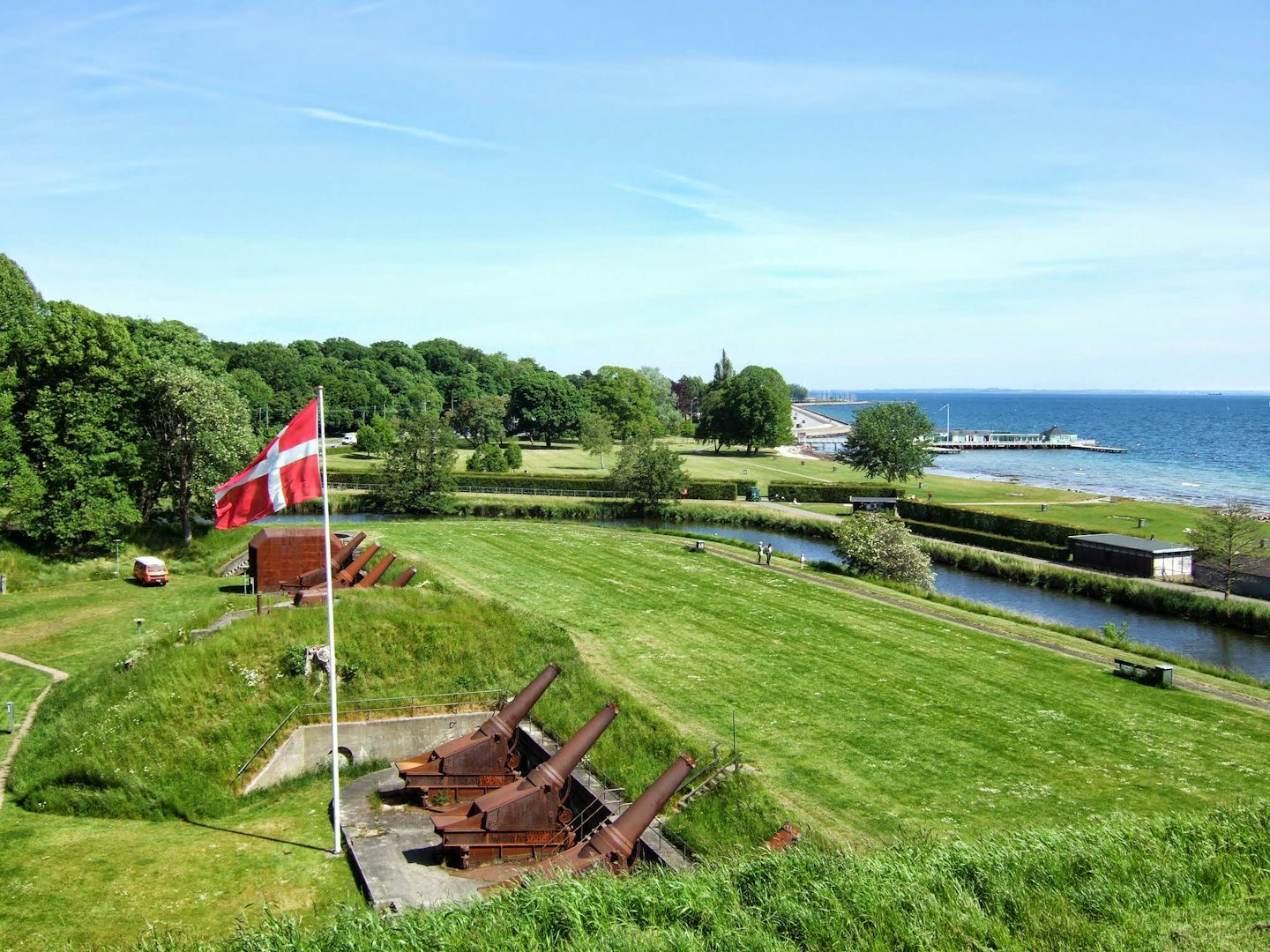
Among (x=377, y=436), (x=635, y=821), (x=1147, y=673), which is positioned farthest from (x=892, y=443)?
(x=635, y=821)

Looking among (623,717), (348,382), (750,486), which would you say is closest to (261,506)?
(623,717)

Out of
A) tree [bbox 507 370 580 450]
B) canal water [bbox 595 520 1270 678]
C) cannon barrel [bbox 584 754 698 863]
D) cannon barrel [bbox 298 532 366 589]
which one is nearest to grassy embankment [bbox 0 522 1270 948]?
cannon barrel [bbox 584 754 698 863]

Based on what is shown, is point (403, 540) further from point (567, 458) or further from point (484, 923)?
point (567, 458)

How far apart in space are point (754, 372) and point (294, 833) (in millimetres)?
111121

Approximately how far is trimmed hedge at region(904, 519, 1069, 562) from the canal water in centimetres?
451

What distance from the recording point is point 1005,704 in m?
25.7

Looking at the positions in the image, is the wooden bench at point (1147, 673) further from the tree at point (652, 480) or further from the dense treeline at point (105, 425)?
the tree at point (652, 480)

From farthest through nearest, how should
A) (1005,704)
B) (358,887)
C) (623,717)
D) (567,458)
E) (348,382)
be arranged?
(348,382), (567,458), (1005,704), (623,717), (358,887)

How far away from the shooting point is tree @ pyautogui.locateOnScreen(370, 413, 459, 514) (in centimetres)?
6550

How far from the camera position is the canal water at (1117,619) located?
3831cm

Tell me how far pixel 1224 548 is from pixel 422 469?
164 feet

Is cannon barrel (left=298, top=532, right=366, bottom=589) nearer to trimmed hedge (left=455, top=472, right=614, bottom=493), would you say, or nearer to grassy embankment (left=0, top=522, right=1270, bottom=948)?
grassy embankment (left=0, top=522, right=1270, bottom=948)

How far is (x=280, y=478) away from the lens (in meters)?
16.6

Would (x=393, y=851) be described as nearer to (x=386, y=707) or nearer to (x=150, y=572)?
(x=386, y=707)
